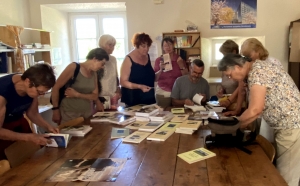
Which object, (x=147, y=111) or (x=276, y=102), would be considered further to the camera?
(x=147, y=111)

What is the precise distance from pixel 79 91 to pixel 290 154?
5.96 ft

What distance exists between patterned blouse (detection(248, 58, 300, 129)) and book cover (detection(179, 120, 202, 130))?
1.69 feet

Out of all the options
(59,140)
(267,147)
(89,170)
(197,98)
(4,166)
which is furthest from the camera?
(197,98)

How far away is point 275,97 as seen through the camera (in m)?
1.77

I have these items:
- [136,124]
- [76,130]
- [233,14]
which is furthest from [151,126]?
[233,14]

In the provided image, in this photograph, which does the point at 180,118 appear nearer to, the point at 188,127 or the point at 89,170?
the point at 188,127

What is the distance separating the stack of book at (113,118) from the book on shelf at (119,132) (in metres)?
0.18

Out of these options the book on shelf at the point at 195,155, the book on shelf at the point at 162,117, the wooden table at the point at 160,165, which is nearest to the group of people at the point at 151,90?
the wooden table at the point at 160,165

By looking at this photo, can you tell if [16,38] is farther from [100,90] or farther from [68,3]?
[100,90]

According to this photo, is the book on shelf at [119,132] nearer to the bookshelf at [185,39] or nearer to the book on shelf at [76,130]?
the book on shelf at [76,130]

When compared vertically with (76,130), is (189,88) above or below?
above

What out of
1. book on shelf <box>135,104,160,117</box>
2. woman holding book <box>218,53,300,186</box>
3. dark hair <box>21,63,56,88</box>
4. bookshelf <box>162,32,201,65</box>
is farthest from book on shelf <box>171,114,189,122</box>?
bookshelf <box>162,32,201,65</box>

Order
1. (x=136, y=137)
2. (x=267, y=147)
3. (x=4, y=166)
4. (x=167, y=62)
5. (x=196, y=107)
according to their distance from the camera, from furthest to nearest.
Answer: (x=167, y=62)
(x=196, y=107)
(x=136, y=137)
(x=267, y=147)
(x=4, y=166)

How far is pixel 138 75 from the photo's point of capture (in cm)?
298
